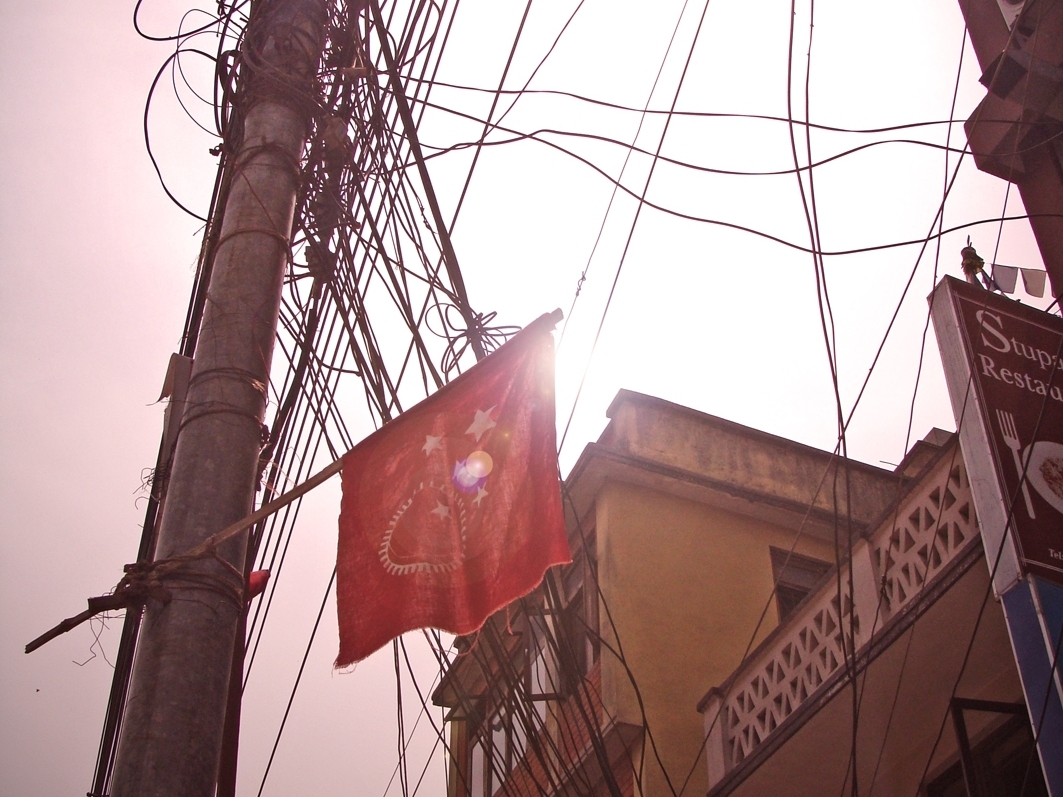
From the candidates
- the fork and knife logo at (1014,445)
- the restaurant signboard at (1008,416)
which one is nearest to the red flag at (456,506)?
the restaurant signboard at (1008,416)

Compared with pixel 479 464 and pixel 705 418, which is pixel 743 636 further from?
pixel 479 464

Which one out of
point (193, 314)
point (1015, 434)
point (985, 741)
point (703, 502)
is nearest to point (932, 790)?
point (985, 741)

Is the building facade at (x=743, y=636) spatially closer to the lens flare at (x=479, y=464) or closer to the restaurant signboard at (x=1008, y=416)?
the restaurant signboard at (x=1008, y=416)

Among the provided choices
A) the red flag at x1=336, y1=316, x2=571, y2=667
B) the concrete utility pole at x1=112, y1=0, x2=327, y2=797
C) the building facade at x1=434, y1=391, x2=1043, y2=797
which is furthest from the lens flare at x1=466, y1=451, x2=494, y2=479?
the concrete utility pole at x1=112, y1=0, x2=327, y2=797

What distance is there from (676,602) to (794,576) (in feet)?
5.95

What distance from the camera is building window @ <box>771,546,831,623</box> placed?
486 inches

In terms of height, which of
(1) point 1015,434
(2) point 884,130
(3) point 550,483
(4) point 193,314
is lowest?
(3) point 550,483

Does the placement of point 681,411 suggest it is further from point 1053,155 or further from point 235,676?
point 235,676

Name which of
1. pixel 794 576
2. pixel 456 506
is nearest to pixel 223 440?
pixel 456 506

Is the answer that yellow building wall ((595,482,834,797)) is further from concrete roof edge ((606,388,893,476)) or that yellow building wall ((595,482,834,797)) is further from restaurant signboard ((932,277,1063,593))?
restaurant signboard ((932,277,1063,593))

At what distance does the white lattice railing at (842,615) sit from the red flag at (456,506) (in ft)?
9.45

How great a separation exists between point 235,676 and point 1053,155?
6193 mm

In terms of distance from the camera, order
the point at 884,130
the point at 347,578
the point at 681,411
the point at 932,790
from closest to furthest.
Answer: the point at 347,578
the point at 884,130
the point at 932,790
the point at 681,411

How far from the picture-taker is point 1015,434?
237 inches
